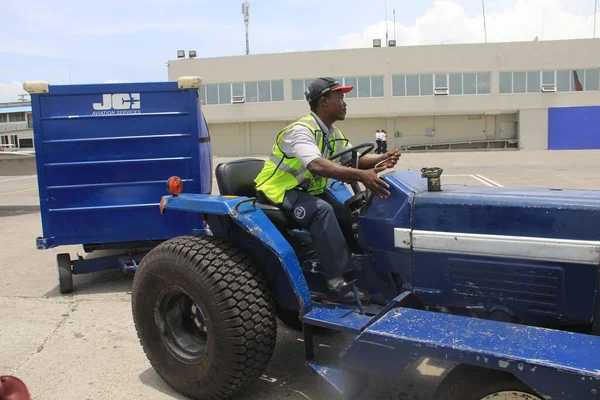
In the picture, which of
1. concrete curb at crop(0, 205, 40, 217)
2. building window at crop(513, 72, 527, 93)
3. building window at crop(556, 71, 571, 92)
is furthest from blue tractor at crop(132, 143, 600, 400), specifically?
building window at crop(556, 71, 571, 92)

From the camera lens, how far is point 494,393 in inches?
90.8

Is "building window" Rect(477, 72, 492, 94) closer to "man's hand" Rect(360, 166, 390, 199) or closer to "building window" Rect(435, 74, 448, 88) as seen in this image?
"building window" Rect(435, 74, 448, 88)

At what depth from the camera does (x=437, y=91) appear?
38969 mm

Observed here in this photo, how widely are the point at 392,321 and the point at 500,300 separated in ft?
1.98

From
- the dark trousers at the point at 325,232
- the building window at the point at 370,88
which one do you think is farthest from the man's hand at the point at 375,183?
the building window at the point at 370,88

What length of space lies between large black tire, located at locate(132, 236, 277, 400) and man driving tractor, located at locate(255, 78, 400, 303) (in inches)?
16.6

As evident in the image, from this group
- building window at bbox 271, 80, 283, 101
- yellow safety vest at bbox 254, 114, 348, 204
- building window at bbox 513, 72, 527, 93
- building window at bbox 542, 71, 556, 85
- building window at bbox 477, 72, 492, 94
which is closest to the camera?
yellow safety vest at bbox 254, 114, 348, 204

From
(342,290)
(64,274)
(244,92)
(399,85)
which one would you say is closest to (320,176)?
(342,290)

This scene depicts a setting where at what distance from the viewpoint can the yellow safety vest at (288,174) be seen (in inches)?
135

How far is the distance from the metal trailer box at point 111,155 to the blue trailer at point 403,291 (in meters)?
1.75

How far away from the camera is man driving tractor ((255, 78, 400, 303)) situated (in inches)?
124

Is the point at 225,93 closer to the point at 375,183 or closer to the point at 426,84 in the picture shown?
the point at 426,84

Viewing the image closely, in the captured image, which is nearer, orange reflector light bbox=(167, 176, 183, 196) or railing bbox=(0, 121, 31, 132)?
orange reflector light bbox=(167, 176, 183, 196)

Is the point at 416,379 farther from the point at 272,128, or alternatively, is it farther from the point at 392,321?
the point at 272,128
